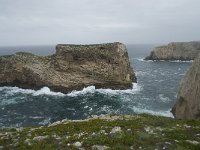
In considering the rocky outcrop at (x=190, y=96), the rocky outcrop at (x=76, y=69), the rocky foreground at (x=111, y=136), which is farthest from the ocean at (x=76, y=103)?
the rocky foreground at (x=111, y=136)

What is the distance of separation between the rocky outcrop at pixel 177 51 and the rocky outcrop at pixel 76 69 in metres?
85.2

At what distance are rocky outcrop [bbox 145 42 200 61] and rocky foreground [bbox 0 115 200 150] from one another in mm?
138033

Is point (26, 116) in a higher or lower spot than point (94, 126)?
lower

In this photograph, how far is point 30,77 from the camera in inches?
2950

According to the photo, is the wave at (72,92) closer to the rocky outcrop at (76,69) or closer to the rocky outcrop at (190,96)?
the rocky outcrop at (76,69)

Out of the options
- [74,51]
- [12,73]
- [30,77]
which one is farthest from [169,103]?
[12,73]

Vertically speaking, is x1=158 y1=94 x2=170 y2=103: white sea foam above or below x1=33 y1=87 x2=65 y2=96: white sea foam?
above

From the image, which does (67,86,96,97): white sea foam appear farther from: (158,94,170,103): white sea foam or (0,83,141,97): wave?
Answer: (158,94,170,103): white sea foam

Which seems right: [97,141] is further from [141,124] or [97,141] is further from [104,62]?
[104,62]

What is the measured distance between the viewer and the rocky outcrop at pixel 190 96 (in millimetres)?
34219

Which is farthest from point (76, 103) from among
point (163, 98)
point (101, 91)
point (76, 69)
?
point (163, 98)

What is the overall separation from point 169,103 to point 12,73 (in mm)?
41715

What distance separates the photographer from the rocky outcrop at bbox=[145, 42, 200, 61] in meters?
153

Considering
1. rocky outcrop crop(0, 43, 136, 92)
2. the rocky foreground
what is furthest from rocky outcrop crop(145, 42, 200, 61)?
the rocky foreground
